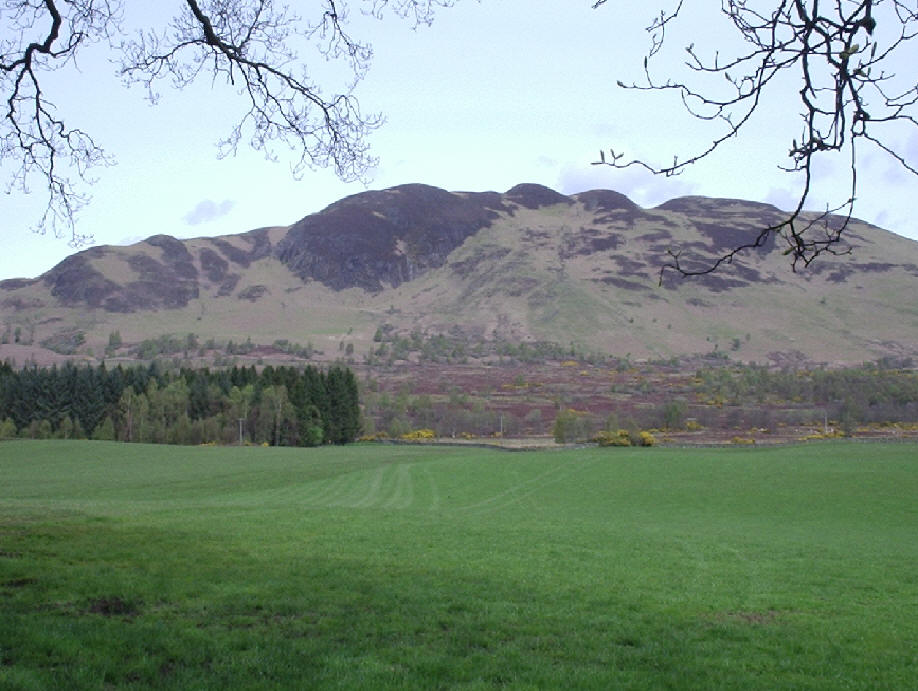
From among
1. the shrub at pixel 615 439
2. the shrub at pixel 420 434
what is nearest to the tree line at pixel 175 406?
the shrub at pixel 420 434

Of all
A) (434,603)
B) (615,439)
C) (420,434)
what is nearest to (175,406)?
(420,434)

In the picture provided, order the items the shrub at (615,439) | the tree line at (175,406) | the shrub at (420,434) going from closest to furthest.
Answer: the shrub at (615,439) < the tree line at (175,406) < the shrub at (420,434)

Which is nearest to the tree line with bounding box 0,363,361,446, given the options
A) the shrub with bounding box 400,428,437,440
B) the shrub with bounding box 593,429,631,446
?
the shrub with bounding box 400,428,437,440

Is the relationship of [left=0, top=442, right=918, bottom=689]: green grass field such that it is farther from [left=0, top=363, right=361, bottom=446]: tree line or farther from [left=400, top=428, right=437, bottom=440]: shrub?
[left=400, top=428, right=437, bottom=440]: shrub

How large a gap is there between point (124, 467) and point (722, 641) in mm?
56034

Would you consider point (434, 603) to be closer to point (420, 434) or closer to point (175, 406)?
point (175, 406)

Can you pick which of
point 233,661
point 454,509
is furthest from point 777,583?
point 454,509

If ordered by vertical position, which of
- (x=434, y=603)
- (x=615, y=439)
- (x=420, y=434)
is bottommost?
(x=420, y=434)

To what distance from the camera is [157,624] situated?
8570 millimetres

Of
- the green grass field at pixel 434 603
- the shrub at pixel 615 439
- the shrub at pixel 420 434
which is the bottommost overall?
the shrub at pixel 420 434

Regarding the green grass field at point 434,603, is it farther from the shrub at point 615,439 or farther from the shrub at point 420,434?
the shrub at point 420,434

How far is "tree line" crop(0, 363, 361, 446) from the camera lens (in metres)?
96.8

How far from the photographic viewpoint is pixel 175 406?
101 meters

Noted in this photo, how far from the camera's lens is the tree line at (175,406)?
9681cm
